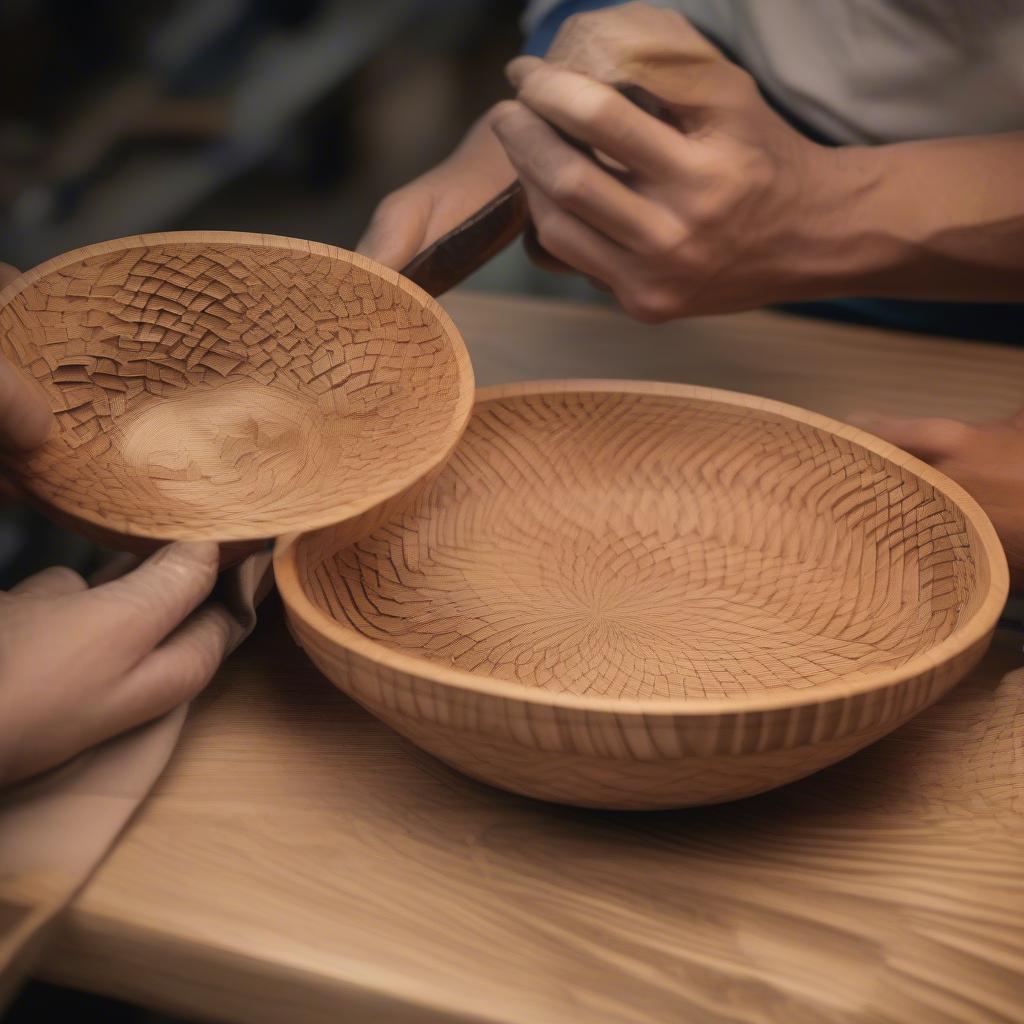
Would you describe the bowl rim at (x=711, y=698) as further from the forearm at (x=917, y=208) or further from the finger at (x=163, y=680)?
the forearm at (x=917, y=208)

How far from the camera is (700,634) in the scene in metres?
0.58

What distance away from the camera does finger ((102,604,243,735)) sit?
1.52 ft

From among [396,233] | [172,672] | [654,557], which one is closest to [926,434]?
[654,557]

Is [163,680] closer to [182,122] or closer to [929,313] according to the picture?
[182,122]

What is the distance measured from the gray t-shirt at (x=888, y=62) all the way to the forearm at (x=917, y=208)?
58 mm

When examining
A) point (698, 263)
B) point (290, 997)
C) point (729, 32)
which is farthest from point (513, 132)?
point (290, 997)

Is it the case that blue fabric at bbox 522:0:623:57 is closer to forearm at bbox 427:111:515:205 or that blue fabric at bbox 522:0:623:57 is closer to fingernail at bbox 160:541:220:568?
forearm at bbox 427:111:515:205

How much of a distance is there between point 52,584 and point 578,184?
0.37 meters

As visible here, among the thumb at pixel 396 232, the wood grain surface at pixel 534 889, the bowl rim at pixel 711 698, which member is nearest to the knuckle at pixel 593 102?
the thumb at pixel 396 232

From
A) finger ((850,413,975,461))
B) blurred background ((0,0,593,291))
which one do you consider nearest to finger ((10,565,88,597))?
blurred background ((0,0,593,291))

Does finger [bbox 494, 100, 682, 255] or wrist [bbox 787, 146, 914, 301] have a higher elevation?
finger [bbox 494, 100, 682, 255]

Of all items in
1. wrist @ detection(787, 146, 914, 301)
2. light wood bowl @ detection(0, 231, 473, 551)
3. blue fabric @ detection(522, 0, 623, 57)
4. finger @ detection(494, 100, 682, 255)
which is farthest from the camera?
blue fabric @ detection(522, 0, 623, 57)

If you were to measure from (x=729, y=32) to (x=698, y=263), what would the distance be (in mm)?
324

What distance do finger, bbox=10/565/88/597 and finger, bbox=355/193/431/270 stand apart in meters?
0.26
